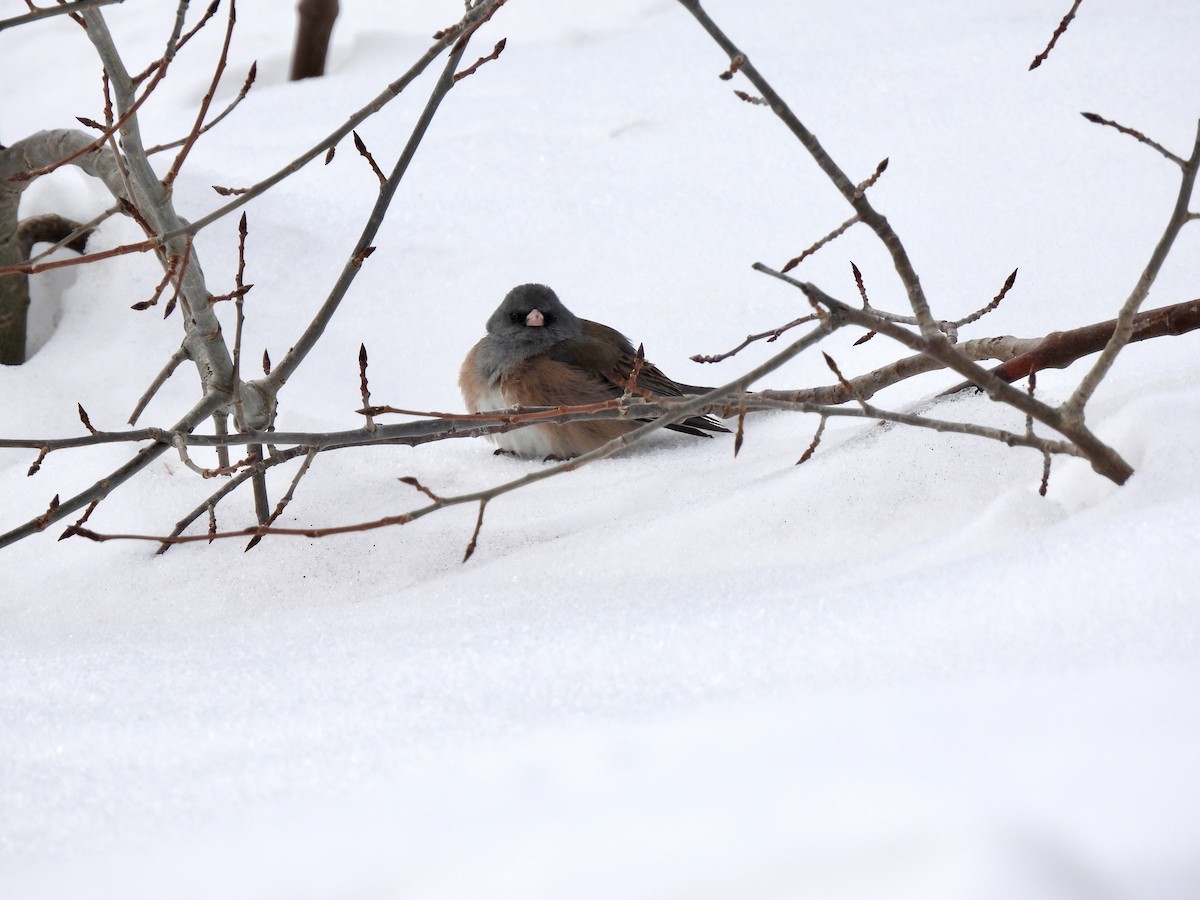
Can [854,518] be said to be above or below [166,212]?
below

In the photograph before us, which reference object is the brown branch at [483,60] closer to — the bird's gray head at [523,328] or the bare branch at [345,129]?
the bare branch at [345,129]

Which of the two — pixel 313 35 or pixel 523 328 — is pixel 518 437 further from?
pixel 313 35

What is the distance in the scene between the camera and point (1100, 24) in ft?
13.9

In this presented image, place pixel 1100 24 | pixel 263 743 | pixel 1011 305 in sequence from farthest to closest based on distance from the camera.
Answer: pixel 1100 24 < pixel 1011 305 < pixel 263 743

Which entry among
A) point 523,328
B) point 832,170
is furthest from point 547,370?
point 832,170

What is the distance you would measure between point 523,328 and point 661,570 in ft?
4.93

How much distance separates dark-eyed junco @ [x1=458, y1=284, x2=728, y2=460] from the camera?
3.07 m

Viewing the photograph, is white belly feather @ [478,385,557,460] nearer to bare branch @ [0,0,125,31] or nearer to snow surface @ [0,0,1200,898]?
snow surface @ [0,0,1200,898]

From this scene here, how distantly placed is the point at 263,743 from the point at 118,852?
193 millimetres

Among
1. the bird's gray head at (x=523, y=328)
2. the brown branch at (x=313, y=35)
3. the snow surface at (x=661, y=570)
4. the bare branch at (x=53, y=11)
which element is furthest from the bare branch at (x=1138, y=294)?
the brown branch at (x=313, y=35)

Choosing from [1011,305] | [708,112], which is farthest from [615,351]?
[708,112]

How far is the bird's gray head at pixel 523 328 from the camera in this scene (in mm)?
3102

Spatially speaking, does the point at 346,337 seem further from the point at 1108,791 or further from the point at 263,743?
the point at 1108,791

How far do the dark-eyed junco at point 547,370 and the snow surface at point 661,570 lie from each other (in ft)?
0.54
